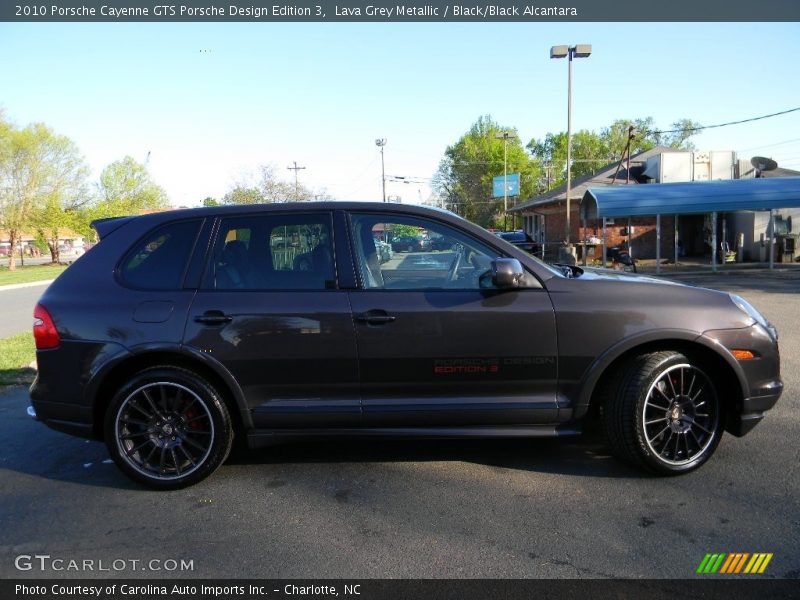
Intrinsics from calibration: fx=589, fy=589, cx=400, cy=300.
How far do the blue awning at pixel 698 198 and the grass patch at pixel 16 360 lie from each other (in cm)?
1780

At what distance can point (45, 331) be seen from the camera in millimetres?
3768

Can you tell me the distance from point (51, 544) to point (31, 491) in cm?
88

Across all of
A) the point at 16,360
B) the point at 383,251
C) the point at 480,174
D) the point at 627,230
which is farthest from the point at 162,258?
the point at 480,174

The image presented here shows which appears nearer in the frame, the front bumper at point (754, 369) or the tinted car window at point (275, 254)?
the front bumper at point (754, 369)

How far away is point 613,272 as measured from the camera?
4355 mm

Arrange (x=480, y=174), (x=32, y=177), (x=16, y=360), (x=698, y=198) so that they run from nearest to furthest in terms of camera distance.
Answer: (x=16, y=360) < (x=698, y=198) < (x=32, y=177) < (x=480, y=174)

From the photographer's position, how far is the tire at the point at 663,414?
3664 millimetres

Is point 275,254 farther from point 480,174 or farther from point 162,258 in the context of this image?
point 480,174

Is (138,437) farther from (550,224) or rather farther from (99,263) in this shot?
(550,224)

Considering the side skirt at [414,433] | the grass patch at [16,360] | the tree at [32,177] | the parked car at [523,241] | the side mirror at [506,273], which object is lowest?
the grass patch at [16,360]

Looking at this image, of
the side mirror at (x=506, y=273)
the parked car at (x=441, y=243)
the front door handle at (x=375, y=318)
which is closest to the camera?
the side mirror at (x=506, y=273)

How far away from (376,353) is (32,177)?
1896 inches

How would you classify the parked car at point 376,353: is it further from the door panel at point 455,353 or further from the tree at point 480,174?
the tree at point 480,174

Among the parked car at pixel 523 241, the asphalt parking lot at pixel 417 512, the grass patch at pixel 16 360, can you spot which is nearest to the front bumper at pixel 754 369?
the asphalt parking lot at pixel 417 512
